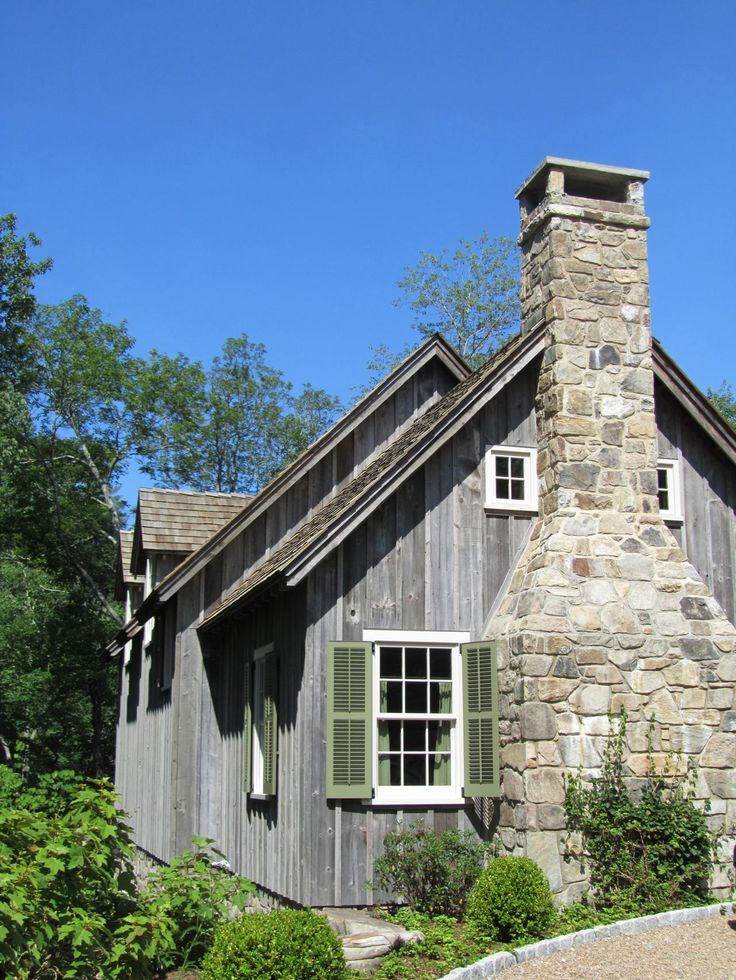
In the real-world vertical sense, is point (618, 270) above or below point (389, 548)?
above

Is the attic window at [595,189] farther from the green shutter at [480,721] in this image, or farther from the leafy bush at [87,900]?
the leafy bush at [87,900]

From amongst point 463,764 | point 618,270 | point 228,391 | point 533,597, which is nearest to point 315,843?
point 463,764

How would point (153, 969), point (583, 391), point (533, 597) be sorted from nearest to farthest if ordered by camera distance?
point (153, 969) → point (533, 597) → point (583, 391)

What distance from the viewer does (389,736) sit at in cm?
1112

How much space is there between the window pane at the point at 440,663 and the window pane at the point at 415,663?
76 millimetres

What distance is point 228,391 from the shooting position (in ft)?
128

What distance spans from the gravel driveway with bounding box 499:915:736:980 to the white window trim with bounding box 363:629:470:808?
2477 millimetres

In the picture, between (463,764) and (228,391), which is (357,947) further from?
(228,391)

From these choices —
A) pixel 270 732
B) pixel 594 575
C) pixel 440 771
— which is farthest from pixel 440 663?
pixel 270 732

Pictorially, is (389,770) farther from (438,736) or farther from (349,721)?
(349,721)

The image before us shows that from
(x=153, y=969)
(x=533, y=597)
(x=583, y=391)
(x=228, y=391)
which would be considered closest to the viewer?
(x=153, y=969)

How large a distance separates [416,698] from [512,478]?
2.72 m

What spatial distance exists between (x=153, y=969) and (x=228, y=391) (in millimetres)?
31701

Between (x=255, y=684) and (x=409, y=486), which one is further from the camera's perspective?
(x=255, y=684)
